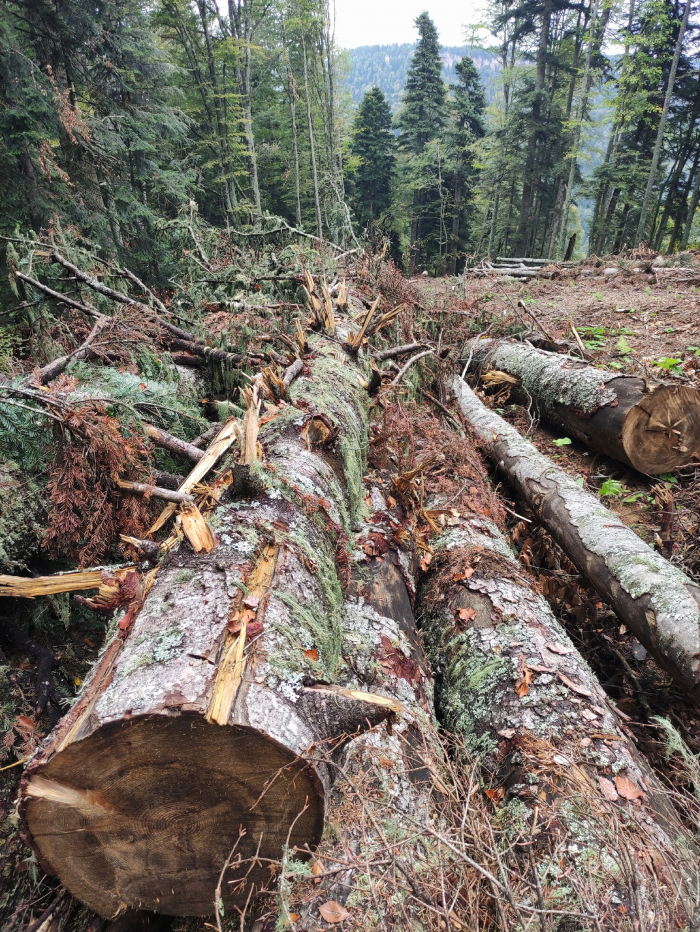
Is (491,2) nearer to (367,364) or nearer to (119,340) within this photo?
(367,364)

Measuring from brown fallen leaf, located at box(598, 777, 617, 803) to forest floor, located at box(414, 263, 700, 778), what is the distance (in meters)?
0.59

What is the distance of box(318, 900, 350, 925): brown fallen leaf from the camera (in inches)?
57.9

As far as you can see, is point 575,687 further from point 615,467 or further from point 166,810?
point 615,467

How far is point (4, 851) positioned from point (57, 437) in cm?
181

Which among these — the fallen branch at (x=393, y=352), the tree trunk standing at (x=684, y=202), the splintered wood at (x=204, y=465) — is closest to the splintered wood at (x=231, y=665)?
the splintered wood at (x=204, y=465)

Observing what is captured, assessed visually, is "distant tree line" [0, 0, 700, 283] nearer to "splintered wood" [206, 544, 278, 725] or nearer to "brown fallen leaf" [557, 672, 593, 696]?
"splintered wood" [206, 544, 278, 725]

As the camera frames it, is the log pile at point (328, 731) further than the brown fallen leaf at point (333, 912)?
No

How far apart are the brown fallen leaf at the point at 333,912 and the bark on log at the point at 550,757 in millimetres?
616

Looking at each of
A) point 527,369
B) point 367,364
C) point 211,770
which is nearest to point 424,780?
point 211,770

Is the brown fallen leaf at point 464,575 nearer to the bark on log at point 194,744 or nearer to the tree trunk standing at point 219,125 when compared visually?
the bark on log at point 194,744

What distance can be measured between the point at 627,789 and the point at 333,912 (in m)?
1.31

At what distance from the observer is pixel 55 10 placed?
8266 mm

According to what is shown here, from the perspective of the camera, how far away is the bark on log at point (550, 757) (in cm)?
154

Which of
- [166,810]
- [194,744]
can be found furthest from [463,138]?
[166,810]
